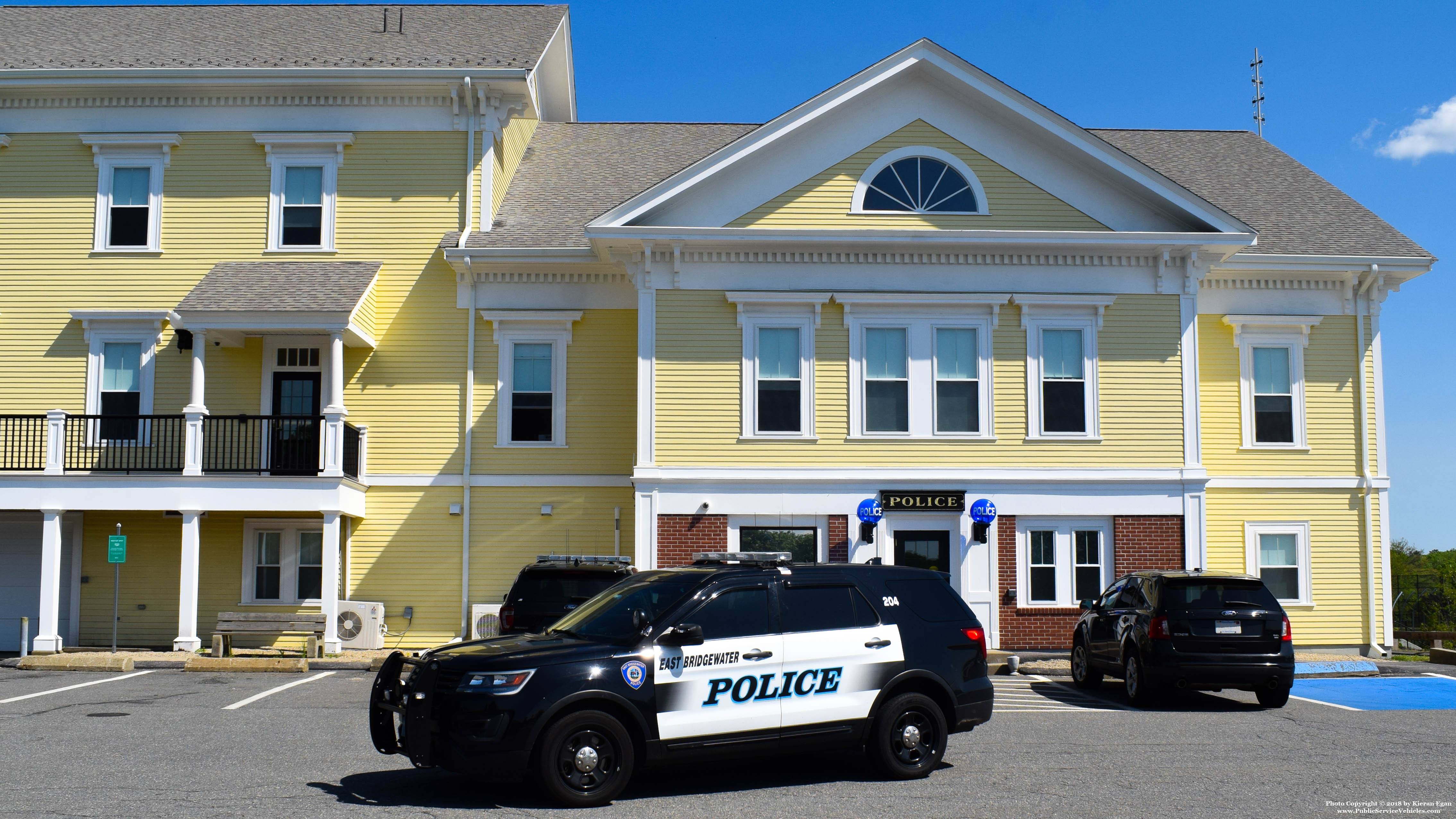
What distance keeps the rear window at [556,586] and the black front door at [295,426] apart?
6.39 metres

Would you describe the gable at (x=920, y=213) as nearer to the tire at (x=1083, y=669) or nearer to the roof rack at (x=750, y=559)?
the tire at (x=1083, y=669)

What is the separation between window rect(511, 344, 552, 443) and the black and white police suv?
1074cm

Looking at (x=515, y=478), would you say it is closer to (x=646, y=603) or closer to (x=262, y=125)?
(x=262, y=125)

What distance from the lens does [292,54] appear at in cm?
2139

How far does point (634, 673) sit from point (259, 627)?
11482 millimetres

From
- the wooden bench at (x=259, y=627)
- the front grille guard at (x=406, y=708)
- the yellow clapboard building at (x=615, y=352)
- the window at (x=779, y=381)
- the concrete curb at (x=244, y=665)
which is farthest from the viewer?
the window at (x=779, y=381)

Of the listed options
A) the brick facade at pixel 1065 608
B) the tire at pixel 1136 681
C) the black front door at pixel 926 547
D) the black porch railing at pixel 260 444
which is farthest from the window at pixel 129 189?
the tire at pixel 1136 681

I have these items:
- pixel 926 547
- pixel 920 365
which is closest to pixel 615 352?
pixel 920 365

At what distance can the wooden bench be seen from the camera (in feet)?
59.5

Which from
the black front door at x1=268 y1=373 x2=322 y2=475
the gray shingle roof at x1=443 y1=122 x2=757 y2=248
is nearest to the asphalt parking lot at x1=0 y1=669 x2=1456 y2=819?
the black front door at x1=268 y1=373 x2=322 y2=475

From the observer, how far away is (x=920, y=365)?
64.2 ft

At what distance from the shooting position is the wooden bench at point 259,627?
18125 mm

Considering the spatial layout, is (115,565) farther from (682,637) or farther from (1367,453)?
(1367,453)

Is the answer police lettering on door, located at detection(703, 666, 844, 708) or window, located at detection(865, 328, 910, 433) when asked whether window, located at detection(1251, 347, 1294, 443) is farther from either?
police lettering on door, located at detection(703, 666, 844, 708)
